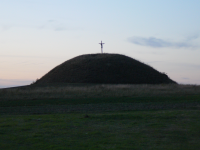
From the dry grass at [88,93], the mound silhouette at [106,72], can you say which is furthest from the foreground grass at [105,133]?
the mound silhouette at [106,72]

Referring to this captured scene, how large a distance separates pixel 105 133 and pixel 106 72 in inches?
1893

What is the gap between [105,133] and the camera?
33.8 feet

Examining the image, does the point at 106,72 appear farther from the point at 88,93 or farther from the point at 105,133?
the point at 105,133

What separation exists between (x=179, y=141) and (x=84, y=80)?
4604cm

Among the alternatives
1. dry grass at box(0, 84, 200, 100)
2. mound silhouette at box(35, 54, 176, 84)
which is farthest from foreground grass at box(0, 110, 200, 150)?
mound silhouette at box(35, 54, 176, 84)

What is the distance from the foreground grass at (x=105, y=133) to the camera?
872 cm

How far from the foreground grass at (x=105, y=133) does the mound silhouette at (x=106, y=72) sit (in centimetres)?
4167

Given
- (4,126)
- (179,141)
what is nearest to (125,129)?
(179,141)

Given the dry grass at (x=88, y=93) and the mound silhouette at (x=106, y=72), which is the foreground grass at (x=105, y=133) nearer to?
the dry grass at (x=88, y=93)

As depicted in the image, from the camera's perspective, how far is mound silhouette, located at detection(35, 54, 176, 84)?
55906 mm

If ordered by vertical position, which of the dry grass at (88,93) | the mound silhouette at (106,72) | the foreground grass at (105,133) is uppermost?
the mound silhouette at (106,72)

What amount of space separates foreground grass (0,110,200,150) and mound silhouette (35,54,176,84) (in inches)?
→ 1641

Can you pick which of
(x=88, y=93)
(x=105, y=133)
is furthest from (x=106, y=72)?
(x=105, y=133)

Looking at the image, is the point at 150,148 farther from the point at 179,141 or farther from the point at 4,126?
the point at 4,126
